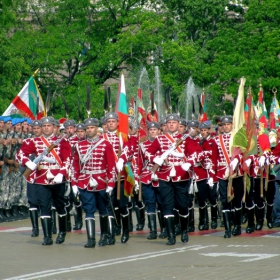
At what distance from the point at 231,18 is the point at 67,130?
32825 millimetres

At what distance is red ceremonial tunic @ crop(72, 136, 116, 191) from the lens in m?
15.1

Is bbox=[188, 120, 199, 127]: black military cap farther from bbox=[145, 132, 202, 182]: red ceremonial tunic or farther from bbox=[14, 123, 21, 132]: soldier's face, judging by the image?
bbox=[14, 123, 21, 132]: soldier's face

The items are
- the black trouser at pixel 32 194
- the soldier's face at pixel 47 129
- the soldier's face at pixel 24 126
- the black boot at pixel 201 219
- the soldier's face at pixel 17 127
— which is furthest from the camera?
the soldier's face at pixel 24 126

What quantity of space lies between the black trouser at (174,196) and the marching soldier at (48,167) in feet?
5.01

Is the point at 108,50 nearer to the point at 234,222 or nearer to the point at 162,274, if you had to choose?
the point at 234,222

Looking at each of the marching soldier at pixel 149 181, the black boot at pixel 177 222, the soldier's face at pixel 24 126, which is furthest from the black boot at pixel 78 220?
the soldier's face at pixel 24 126

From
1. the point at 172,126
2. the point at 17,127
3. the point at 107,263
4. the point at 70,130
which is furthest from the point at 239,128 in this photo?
the point at 17,127

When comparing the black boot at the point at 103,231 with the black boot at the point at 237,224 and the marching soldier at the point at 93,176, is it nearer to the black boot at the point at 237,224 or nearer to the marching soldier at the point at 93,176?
the marching soldier at the point at 93,176

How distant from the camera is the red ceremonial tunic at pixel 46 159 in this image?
15.7 metres

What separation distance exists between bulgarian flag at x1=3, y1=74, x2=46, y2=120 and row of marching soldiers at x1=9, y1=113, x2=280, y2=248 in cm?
464

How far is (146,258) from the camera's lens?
44.2 feet

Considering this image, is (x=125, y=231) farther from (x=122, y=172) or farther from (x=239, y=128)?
(x=239, y=128)

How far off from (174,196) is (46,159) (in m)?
2.05

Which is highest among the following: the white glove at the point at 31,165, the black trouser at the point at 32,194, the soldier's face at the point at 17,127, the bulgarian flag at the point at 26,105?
the bulgarian flag at the point at 26,105
